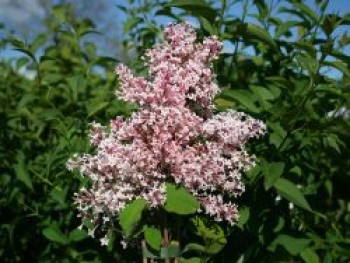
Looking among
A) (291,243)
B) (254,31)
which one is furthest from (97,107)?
(291,243)

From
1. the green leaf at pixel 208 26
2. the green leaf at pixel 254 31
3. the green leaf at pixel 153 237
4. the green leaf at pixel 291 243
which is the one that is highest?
the green leaf at pixel 254 31

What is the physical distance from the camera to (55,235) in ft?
7.81

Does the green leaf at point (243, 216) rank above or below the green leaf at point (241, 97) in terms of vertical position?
below

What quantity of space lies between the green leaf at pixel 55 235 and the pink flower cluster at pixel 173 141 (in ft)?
2.12

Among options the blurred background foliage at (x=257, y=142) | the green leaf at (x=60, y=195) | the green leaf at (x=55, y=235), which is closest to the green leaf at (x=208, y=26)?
the blurred background foliage at (x=257, y=142)

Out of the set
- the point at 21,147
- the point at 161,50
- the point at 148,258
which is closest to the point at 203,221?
the point at 148,258

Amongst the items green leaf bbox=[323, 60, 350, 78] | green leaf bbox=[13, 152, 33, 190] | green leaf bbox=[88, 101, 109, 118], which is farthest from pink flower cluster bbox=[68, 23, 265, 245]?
green leaf bbox=[13, 152, 33, 190]

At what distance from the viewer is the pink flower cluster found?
5.21ft

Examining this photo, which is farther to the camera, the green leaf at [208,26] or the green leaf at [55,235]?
the green leaf at [55,235]

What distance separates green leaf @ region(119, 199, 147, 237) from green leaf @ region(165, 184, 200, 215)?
0.25ft

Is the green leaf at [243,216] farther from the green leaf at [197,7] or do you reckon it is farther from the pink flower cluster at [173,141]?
the green leaf at [197,7]

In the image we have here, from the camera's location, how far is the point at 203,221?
5.91 feet

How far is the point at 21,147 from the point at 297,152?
1.77 m

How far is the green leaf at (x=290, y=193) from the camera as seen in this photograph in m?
1.66
